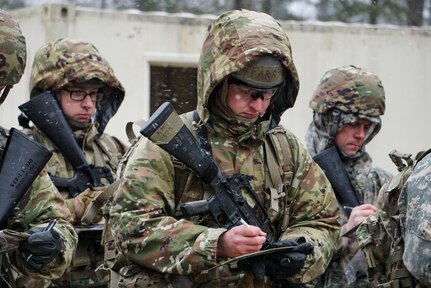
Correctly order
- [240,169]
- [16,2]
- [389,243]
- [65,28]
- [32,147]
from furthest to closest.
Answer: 1. [16,2]
2. [65,28]
3. [389,243]
4. [240,169]
5. [32,147]

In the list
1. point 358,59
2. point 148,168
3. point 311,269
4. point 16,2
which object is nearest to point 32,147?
point 148,168

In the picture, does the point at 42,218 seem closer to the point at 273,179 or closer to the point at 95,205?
the point at 273,179

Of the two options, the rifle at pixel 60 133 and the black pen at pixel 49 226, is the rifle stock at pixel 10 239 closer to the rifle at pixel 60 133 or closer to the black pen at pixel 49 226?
the black pen at pixel 49 226

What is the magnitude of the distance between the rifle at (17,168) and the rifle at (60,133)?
8.13 feet

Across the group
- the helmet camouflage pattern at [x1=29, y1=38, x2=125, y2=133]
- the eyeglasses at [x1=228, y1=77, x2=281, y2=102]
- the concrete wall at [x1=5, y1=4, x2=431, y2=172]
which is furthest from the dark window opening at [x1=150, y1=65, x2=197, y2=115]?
the eyeglasses at [x1=228, y1=77, x2=281, y2=102]

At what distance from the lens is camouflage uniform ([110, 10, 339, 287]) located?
18.0 feet

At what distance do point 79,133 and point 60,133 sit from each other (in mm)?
269

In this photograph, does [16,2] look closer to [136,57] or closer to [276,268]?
[136,57]

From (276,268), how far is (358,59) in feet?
28.1

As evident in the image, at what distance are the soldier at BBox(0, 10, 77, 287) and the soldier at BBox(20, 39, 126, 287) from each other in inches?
70.4

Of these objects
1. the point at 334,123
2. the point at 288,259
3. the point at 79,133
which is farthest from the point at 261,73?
the point at 79,133

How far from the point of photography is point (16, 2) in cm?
1533

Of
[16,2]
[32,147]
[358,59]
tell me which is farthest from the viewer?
[16,2]

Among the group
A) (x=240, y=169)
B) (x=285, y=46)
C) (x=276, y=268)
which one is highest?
(x=285, y=46)
